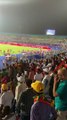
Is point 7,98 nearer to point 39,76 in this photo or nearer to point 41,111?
point 41,111

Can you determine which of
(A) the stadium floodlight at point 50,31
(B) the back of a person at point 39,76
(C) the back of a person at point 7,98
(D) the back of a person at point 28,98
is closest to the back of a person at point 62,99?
(D) the back of a person at point 28,98

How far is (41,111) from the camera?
4.72 metres

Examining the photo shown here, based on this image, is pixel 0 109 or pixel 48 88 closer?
pixel 0 109

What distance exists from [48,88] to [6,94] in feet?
4.78

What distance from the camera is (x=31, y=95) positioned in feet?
17.6

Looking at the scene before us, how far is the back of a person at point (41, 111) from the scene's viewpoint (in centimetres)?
471

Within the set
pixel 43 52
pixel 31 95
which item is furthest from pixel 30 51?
pixel 31 95

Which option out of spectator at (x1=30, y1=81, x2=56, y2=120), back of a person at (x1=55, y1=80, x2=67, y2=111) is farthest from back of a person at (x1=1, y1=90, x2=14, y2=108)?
spectator at (x1=30, y1=81, x2=56, y2=120)

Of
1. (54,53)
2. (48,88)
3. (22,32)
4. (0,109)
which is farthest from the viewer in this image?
(22,32)

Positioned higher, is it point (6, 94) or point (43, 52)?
point (43, 52)

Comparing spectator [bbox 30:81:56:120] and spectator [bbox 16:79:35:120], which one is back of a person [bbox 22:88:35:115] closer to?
spectator [bbox 16:79:35:120]

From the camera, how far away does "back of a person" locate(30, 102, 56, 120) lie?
4715 mm

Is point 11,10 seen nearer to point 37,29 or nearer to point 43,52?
point 37,29

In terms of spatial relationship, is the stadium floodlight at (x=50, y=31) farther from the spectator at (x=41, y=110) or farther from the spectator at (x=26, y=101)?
the spectator at (x=41, y=110)
